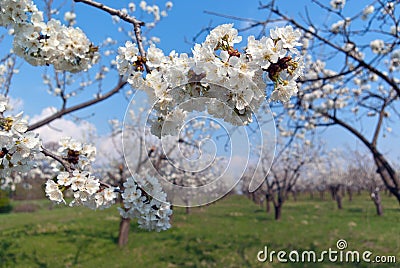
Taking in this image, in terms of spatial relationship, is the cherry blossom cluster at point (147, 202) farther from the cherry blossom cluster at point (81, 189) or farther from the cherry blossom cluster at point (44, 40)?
the cherry blossom cluster at point (44, 40)

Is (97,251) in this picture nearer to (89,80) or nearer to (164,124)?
(89,80)

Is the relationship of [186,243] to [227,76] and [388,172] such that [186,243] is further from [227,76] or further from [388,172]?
[227,76]

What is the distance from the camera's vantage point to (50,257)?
7758 millimetres

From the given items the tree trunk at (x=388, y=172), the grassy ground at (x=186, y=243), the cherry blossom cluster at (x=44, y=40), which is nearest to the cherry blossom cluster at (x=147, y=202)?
the cherry blossom cluster at (x=44, y=40)

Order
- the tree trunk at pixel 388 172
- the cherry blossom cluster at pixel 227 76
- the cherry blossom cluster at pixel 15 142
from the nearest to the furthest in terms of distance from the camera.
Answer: the cherry blossom cluster at pixel 227 76 → the cherry blossom cluster at pixel 15 142 → the tree trunk at pixel 388 172

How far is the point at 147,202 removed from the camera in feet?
6.37

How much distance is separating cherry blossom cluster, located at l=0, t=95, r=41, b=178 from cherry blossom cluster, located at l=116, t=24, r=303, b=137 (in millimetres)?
676

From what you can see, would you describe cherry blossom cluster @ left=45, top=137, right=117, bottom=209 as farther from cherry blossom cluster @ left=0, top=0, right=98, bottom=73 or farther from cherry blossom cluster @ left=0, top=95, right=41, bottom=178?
cherry blossom cluster @ left=0, top=0, right=98, bottom=73

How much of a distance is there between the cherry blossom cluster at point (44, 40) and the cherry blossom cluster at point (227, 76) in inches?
45.8

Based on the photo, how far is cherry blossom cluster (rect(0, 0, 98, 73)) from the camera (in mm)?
2182

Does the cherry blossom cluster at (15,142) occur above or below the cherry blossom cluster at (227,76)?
below

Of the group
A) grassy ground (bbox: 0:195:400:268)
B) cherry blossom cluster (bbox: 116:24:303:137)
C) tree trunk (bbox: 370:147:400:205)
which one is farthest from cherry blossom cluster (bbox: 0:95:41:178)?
grassy ground (bbox: 0:195:400:268)

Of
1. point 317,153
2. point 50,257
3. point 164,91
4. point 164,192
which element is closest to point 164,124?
point 164,91

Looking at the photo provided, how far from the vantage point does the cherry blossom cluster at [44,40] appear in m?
2.18
